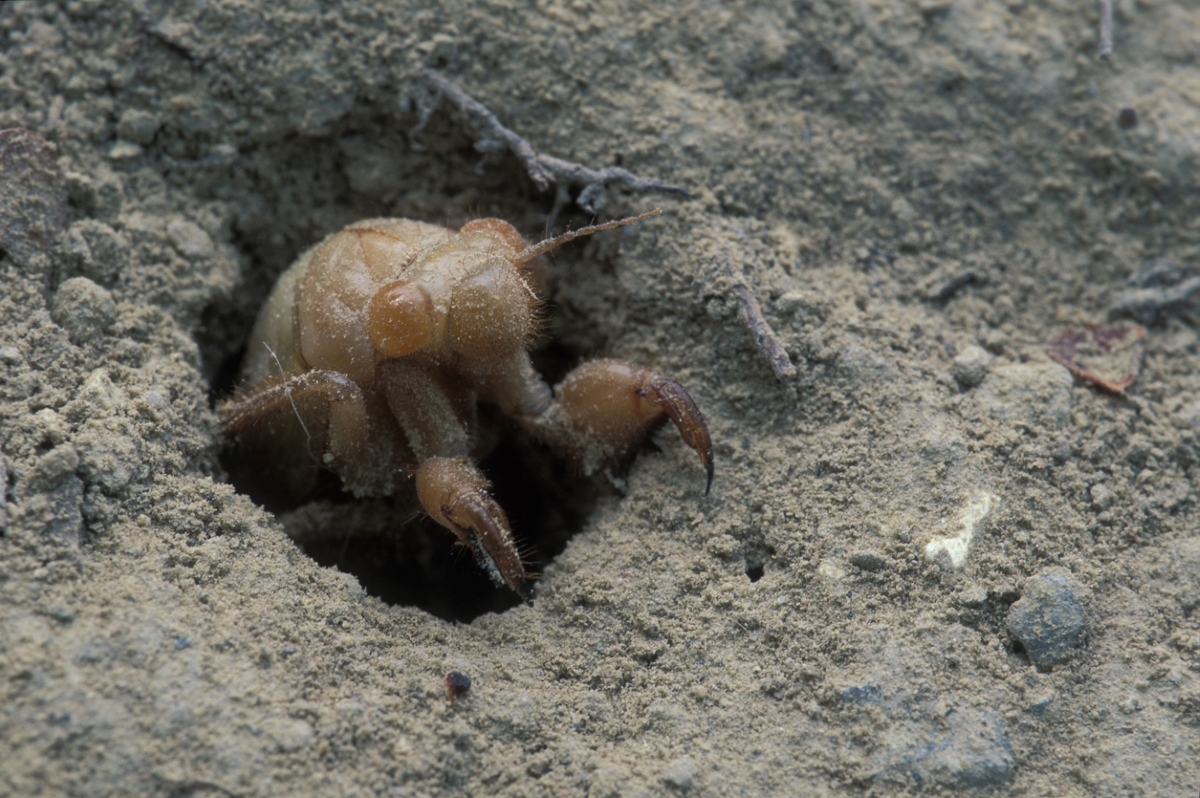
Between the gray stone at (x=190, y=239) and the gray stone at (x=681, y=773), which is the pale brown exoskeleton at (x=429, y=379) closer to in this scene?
the gray stone at (x=190, y=239)

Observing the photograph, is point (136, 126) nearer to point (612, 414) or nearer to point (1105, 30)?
point (612, 414)

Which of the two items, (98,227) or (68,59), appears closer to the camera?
(98,227)

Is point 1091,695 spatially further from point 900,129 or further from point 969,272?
point 900,129

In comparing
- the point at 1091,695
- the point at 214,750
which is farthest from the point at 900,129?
the point at 214,750

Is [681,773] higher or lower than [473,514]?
lower

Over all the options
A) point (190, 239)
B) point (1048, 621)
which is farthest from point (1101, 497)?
point (190, 239)
